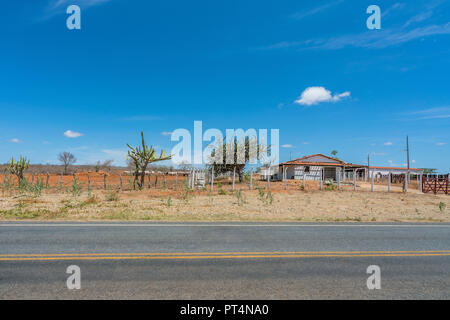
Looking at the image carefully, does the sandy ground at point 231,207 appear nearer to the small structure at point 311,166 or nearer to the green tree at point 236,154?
the green tree at point 236,154

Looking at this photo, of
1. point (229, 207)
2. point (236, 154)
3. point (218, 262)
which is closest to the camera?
point (218, 262)

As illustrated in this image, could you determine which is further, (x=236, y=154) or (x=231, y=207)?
(x=236, y=154)

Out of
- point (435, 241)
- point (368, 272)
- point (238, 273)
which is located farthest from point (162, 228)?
point (435, 241)

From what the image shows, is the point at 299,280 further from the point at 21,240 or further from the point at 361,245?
the point at 21,240

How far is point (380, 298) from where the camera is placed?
3.86 meters

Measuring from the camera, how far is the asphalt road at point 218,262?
13.1ft

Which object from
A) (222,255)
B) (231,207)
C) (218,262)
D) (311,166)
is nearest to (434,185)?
(311,166)

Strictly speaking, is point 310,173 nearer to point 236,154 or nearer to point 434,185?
point 236,154

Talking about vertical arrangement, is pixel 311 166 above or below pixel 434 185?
above

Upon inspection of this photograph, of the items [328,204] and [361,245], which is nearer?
[361,245]

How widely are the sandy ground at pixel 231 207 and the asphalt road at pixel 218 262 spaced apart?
3.37m

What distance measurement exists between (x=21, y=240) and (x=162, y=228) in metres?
3.55

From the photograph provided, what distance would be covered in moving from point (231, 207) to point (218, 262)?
993 cm

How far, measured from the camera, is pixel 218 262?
5332 mm
